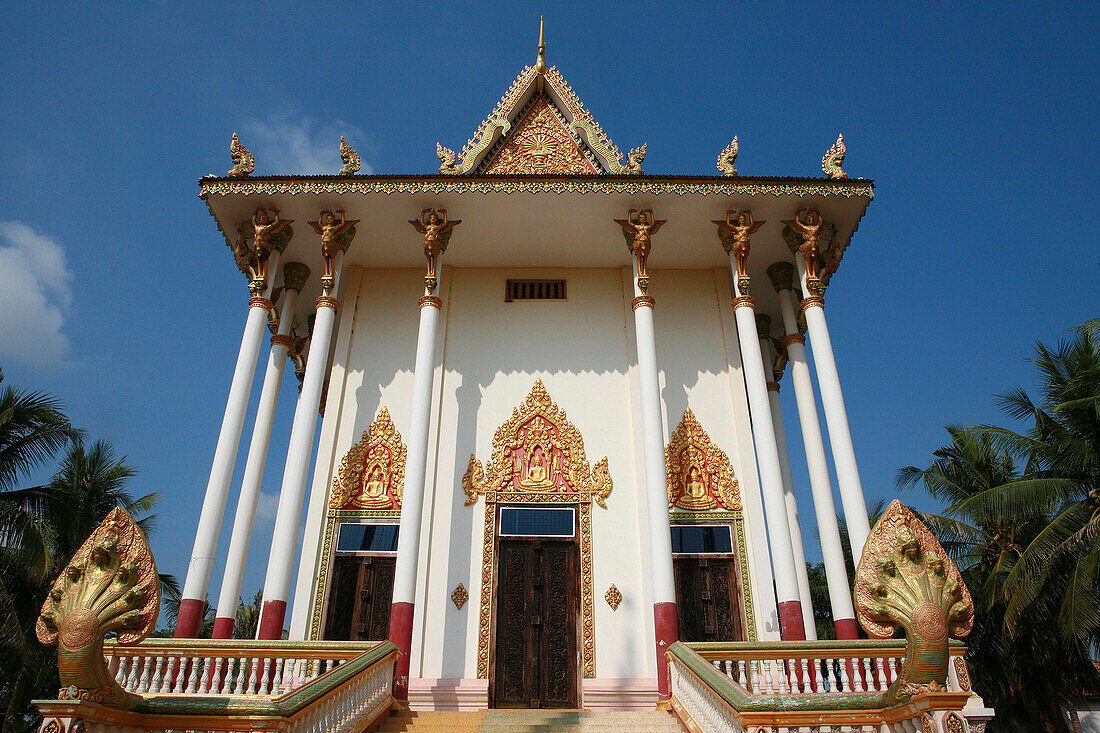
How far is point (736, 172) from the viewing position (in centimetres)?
1119

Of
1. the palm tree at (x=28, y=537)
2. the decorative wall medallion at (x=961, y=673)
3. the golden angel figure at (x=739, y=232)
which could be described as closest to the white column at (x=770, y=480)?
the golden angel figure at (x=739, y=232)

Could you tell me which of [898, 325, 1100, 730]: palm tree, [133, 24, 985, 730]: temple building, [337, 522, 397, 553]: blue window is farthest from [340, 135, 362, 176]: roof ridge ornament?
[898, 325, 1100, 730]: palm tree

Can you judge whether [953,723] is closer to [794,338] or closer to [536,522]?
[536,522]

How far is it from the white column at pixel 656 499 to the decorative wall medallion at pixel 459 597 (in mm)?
2550

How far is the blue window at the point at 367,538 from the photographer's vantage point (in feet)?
34.4

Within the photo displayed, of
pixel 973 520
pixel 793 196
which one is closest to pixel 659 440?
pixel 793 196

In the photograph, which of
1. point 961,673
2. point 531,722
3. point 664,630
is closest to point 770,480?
point 664,630

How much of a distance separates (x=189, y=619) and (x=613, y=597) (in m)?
5.35

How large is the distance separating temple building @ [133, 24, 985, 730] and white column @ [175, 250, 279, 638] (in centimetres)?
3

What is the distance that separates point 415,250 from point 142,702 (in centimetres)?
825

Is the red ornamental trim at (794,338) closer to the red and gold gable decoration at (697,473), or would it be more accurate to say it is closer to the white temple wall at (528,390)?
the white temple wall at (528,390)

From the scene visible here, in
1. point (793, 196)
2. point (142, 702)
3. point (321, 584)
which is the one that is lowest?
point (142, 702)

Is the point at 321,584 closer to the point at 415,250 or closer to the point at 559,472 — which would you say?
the point at 559,472

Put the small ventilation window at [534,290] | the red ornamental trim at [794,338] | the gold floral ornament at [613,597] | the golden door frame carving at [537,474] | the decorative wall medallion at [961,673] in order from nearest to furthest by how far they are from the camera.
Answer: the decorative wall medallion at [961,673], the gold floral ornament at [613,597], the golden door frame carving at [537,474], the red ornamental trim at [794,338], the small ventilation window at [534,290]
